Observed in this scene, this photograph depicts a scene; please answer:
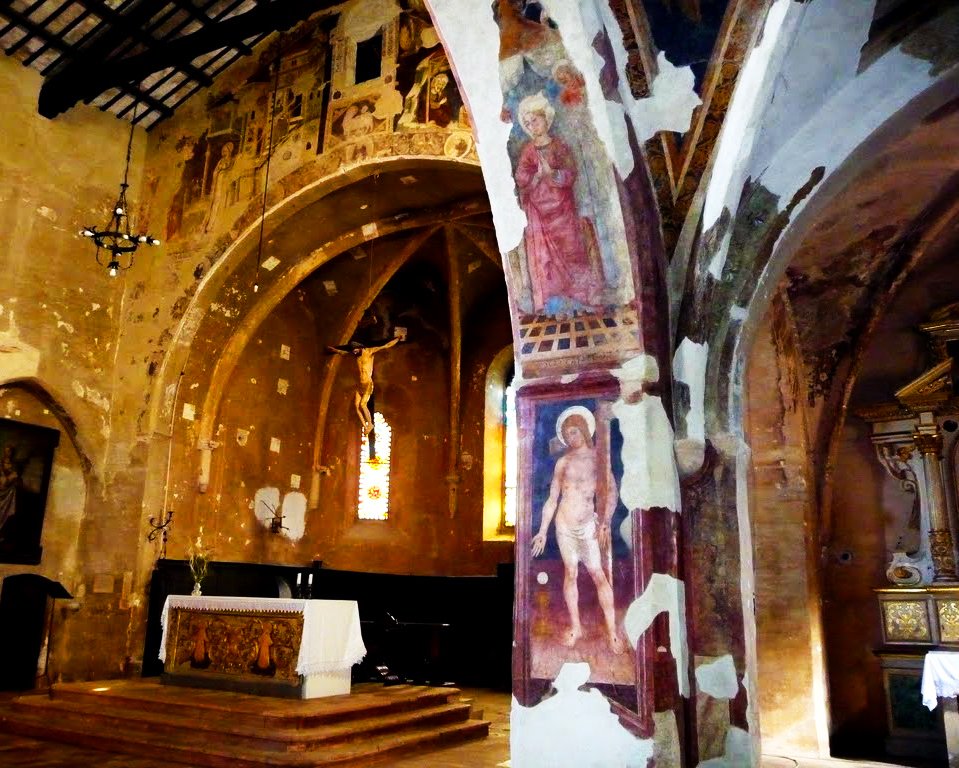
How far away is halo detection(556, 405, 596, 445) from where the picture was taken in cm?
638

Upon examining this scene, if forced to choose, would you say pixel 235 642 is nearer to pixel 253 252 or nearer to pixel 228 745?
pixel 228 745

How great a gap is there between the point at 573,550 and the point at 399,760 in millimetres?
2568

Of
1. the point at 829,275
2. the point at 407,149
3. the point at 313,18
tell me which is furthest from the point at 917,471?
the point at 313,18

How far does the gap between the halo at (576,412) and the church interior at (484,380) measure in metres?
0.04

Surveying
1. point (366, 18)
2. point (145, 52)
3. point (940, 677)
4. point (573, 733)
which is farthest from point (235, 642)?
point (366, 18)

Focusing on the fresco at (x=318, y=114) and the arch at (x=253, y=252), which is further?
the arch at (x=253, y=252)

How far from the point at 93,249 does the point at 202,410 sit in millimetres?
2747

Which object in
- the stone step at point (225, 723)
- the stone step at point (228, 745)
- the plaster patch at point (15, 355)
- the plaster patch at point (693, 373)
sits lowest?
the stone step at point (228, 745)

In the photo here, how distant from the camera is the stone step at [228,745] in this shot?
6.60m

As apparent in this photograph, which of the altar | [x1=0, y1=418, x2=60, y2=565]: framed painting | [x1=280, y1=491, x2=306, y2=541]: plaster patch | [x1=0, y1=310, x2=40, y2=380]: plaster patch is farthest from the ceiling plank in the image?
the altar

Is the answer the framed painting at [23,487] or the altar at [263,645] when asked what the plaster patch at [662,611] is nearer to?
the altar at [263,645]

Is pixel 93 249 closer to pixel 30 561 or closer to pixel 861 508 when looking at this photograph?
pixel 30 561

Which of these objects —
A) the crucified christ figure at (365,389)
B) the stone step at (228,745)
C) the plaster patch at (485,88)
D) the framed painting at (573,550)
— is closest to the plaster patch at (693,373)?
the framed painting at (573,550)

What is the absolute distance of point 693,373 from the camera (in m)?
6.46
